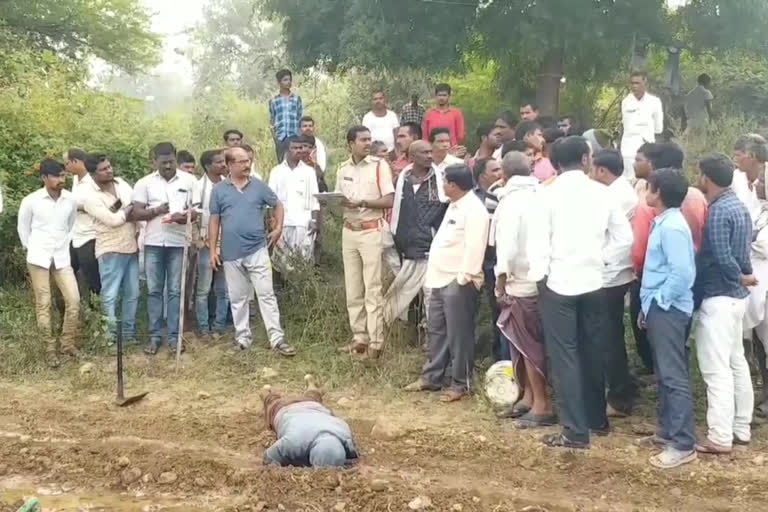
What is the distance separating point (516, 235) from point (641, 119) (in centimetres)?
501

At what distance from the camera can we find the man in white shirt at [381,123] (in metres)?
9.77

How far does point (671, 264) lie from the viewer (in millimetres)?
5234

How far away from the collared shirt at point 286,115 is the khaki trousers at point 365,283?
10.0 ft

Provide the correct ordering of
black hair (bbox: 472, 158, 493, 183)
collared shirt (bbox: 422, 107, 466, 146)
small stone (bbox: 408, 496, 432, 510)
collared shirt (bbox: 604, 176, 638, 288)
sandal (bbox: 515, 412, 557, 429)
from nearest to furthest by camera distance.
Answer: small stone (bbox: 408, 496, 432, 510) → collared shirt (bbox: 604, 176, 638, 288) → sandal (bbox: 515, 412, 557, 429) → black hair (bbox: 472, 158, 493, 183) → collared shirt (bbox: 422, 107, 466, 146)

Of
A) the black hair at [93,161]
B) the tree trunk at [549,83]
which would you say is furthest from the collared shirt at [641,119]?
the black hair at [93,161]

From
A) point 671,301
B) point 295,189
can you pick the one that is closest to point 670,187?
point 671,301

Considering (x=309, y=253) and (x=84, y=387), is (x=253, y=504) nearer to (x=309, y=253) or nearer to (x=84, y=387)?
(x=84, y=387)

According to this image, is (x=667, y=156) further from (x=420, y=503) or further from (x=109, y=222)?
(x=109, y=222)

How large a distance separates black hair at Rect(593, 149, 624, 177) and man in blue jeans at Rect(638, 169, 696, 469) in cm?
48

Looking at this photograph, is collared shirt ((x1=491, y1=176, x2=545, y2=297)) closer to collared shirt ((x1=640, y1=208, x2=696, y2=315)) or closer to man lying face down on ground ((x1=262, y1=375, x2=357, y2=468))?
collared shirt ((x1=640, y1=208, x2=696, y2=315))

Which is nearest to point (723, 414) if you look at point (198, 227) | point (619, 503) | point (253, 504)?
point (619, 503)

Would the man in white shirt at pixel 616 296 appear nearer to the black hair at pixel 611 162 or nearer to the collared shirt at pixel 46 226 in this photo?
the black hair at pixel 611 162

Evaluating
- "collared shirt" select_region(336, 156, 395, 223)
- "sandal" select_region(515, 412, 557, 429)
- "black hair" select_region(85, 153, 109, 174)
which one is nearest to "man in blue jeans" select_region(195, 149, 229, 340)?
"black hair" select_region(85, 153, 109, 174)

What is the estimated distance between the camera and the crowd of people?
17.9 feet
